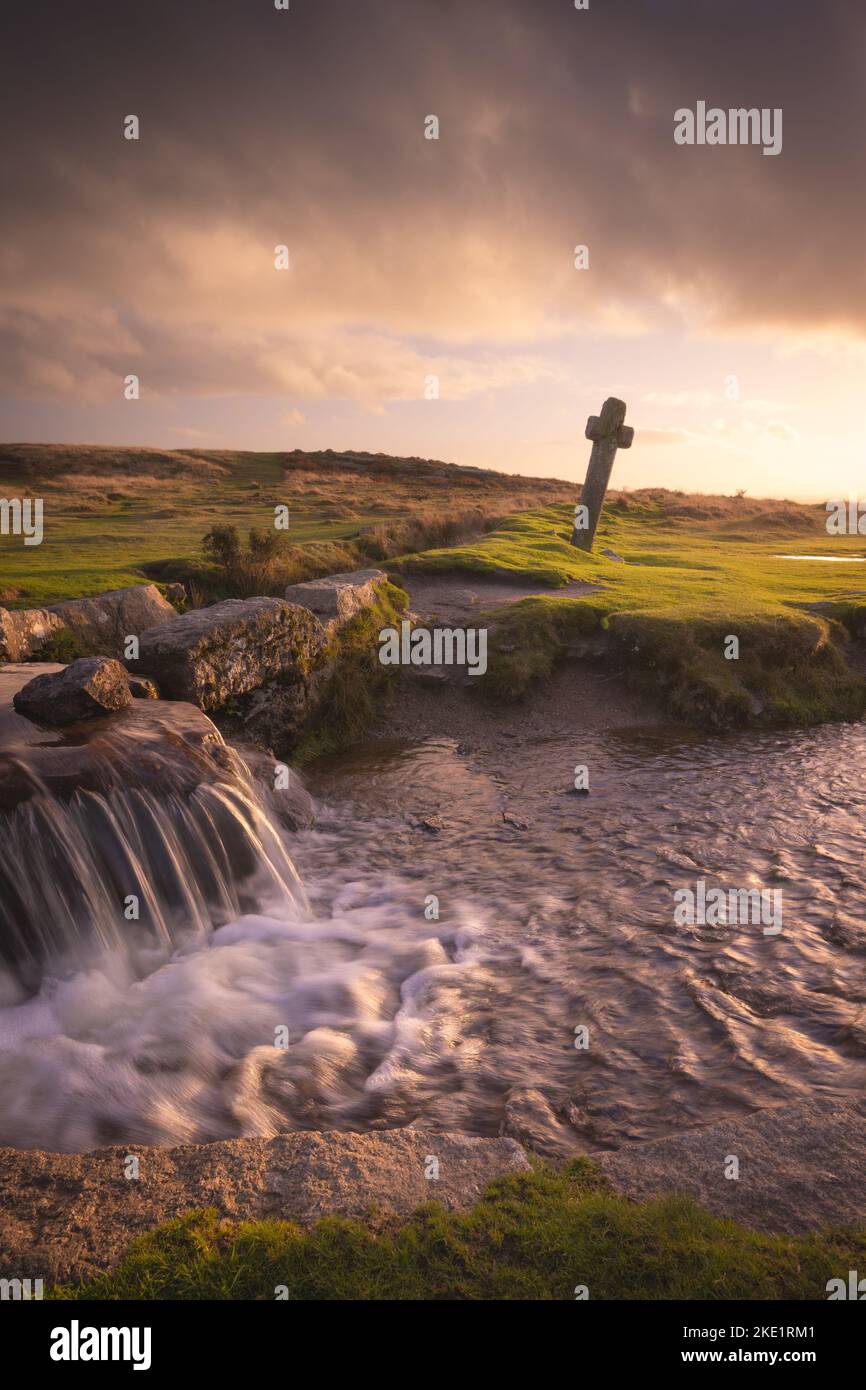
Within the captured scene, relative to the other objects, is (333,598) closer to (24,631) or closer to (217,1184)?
(24,631)

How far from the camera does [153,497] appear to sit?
44969 mm

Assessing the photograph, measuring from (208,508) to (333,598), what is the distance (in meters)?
26.2

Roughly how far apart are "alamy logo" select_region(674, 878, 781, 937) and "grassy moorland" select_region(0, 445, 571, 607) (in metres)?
11.7

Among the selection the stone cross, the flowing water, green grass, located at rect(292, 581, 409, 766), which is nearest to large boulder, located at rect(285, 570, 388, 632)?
green grass, located at rect(292, 581, 409, 766)

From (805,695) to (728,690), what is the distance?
1.73 m

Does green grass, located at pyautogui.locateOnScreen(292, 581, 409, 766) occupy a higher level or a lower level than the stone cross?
lower

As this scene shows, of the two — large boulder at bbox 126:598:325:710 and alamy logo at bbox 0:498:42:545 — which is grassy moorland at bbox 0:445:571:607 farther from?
large boulder at bbox 126:598:325:710

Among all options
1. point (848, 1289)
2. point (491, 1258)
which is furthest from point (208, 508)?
point (848, 1289)

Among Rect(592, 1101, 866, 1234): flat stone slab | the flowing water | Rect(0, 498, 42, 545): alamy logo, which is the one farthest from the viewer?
Rect(0, 498, 42, 545): alamy logo

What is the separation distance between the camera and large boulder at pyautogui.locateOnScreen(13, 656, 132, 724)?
28.4 feet

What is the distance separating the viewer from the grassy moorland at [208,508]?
59.3ft

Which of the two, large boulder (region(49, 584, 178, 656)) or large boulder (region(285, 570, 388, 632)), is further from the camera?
large boulder (region(285, 570, 388, 632))

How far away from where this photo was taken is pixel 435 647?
1540 cm
